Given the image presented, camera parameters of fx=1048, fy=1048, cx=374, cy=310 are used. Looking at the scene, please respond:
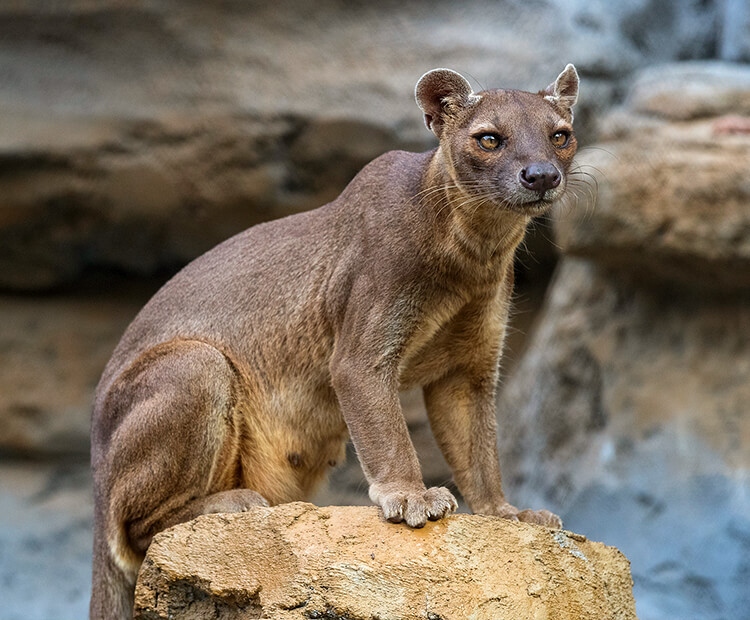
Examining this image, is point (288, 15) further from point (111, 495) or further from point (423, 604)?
point (423, 604)

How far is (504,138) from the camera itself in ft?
17.1

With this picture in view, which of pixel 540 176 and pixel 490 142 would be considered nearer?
pixel 540 176

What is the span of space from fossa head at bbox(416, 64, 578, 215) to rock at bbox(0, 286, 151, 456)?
624 cm

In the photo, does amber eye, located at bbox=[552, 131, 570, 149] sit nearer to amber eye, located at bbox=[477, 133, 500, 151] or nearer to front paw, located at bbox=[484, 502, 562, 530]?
amber eye, located at bbox=[477, 133, 500, 151]

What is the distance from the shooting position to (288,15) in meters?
9.71

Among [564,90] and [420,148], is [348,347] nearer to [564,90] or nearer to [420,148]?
[564,90]

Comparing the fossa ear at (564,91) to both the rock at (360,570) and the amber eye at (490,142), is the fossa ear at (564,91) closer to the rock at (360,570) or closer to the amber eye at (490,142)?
the amber eye at (490,142)

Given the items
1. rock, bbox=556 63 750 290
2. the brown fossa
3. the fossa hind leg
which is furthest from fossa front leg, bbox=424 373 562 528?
rock, bbox=556 63 750 290

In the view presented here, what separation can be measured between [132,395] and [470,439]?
6.07 ft

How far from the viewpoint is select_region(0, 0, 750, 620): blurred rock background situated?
28.1 feet

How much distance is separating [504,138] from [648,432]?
4437mm

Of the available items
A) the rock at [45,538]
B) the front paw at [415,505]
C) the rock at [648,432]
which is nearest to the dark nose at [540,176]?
the front paw at [415,505]

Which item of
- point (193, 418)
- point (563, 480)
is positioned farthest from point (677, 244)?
point (193, 418)

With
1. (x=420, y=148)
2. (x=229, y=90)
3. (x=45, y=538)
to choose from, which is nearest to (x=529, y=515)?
(x=420, y=148)
